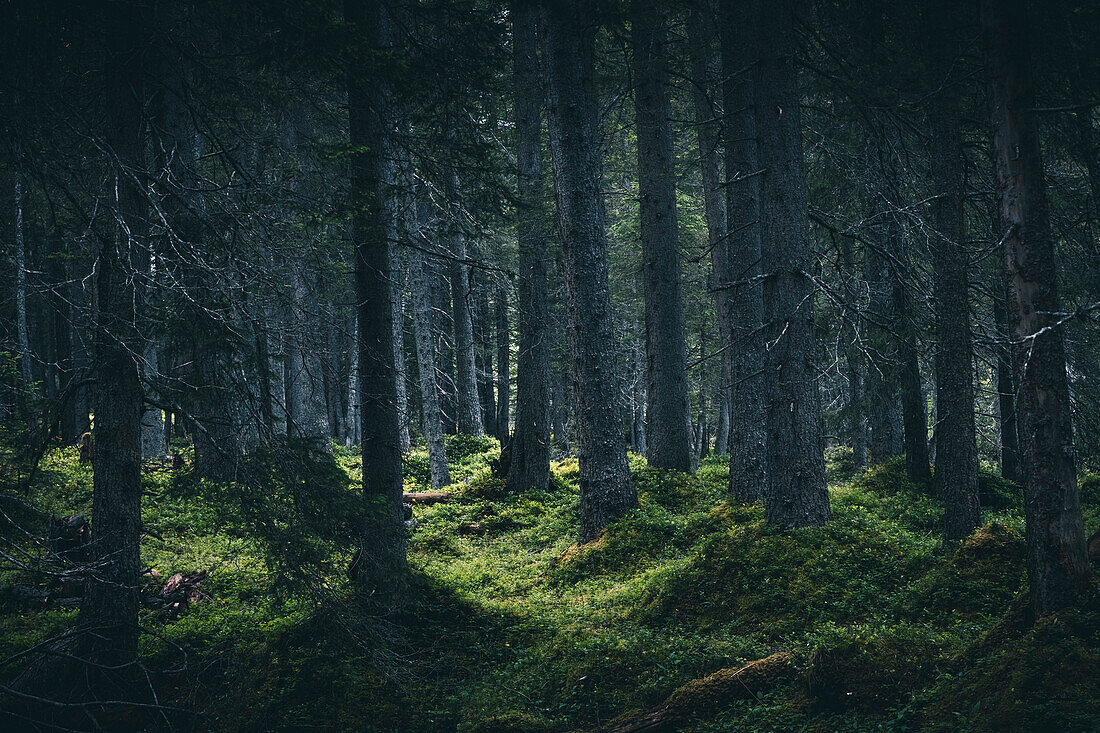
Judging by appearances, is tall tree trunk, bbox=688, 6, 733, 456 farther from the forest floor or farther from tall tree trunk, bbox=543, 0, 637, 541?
the forest floor

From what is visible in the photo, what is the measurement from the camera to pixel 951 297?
902 cm

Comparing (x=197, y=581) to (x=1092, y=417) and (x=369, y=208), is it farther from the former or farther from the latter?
(x=1092, y=417)

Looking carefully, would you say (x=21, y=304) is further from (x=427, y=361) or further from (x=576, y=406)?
(x=576, y=406)

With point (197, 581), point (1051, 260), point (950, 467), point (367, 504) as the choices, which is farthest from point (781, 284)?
point (197, 581)

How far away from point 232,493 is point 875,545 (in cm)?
821

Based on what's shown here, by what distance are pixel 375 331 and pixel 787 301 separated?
19.7 feet

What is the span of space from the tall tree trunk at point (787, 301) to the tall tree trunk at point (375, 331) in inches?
218

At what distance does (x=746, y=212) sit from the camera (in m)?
12.1

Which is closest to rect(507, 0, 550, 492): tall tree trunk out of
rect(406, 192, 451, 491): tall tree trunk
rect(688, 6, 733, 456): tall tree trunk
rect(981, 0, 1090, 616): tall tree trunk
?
rect(406, 192, 451, 491): tall tree trunk

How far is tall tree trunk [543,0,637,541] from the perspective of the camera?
35.1 feet

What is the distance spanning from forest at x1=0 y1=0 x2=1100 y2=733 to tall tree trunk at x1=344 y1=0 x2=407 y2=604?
57 millimetres

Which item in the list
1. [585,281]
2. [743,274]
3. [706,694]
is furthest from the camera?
[743,274]

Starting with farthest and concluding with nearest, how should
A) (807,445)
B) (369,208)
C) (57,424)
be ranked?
(807,445) → (369,208) → (57,424)

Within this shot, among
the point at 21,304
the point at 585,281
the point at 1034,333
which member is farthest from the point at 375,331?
the point at 21,304
